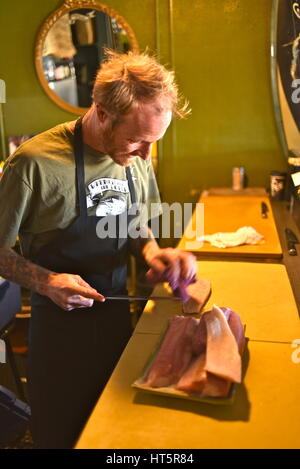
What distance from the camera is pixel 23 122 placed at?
12.6 ft

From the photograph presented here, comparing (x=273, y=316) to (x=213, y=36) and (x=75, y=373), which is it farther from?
(x=213, y=36)

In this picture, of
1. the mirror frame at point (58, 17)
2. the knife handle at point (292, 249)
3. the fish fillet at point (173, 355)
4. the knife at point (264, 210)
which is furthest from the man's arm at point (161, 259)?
the mirror frame at point (58, 17)

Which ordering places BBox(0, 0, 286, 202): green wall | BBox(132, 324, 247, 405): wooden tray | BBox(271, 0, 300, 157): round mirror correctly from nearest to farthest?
BBox(132, 324, 247, 405): wooden tray, BBox(271, 0, 300, 157): round mirror, BBox(0, 0, 286, 202): green wall

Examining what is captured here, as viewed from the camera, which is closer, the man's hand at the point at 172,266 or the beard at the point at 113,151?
the beard at the point at 113,151

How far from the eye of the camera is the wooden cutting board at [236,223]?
7.41 feet

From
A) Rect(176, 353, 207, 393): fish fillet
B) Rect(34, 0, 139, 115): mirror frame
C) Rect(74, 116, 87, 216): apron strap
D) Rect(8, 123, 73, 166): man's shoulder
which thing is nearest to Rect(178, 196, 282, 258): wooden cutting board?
Rect(74, 116, 87, 216): apron strap

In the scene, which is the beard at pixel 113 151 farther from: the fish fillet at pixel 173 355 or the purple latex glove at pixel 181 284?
the fish fillet at pixel 173 355

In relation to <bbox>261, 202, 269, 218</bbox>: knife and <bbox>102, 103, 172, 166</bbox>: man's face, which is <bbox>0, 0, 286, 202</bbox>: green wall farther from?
<bbox>102, 103, 172, 166</bbox>: man's face

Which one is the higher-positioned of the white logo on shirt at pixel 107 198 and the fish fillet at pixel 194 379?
the white logo on shirt at pixel 107 198

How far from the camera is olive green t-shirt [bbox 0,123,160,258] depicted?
1.61 metres

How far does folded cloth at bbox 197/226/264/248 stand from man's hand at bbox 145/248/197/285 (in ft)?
1.85

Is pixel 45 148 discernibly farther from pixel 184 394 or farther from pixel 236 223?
pixel 236 223
